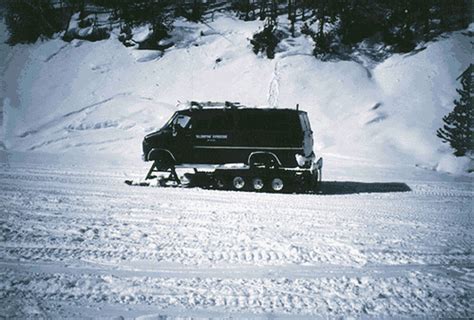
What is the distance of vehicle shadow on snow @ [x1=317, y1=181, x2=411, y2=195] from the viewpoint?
443 inches

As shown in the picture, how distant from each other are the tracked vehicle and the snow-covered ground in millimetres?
912

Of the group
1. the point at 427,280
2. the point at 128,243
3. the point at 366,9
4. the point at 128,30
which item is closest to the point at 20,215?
the point at 128,243

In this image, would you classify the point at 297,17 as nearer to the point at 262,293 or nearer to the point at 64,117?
the point at 64,117

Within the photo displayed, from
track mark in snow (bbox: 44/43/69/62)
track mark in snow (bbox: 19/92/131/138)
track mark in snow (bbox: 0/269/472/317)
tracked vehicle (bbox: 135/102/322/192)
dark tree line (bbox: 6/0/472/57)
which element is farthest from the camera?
track mark in snow (bbox: 44/43/69/62)

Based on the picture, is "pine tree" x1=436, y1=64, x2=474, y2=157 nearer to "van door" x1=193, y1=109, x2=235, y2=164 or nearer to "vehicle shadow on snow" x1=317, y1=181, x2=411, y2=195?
"vehicle shadow on snow" x1=317, y1=181, x2=411, y2=195

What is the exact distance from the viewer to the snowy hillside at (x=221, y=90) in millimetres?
19562

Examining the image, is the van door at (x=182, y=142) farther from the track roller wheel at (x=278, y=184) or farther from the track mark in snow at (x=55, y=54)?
the track mark in snow at (x=55, y=54)

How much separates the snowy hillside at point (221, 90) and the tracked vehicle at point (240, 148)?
6.70 metres

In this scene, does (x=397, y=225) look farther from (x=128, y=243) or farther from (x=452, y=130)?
(x=452, y=130)

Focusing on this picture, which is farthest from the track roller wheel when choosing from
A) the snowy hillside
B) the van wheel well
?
the snowy hillside

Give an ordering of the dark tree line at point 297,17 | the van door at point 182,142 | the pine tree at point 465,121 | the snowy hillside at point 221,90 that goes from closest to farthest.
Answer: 1. the van door at point 182,142
2. the pine tree at point 465,121
3. the snowy hillside at point 221,90
4. the dark tree line at point 297,17

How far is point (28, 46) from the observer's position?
3100 centimetres

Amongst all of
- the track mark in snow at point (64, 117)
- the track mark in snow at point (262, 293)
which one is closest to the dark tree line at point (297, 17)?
the track mark in snow at point (64, 117)

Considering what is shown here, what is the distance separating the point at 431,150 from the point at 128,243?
1603cm
